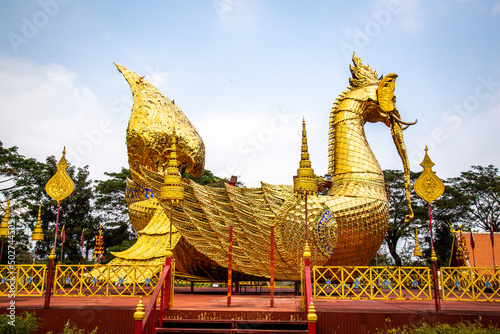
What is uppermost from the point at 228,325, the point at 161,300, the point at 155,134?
the point at 155,134

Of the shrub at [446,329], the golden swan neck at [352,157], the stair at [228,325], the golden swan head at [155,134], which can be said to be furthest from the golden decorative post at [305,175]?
A: the golden swan head at [155,134]

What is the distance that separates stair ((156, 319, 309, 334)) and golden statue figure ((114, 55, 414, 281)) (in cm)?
304

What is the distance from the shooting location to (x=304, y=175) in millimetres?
7684

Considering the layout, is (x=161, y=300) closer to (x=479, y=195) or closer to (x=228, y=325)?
(x=228, y=325)

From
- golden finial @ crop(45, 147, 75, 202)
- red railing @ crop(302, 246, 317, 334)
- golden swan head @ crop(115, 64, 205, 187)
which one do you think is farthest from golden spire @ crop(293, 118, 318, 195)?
golden finial @ crop(45, 147, 75, 202)

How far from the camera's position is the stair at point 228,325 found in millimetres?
5586

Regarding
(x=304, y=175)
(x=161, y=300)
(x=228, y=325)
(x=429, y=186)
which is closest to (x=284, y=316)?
(x=228, y=325)

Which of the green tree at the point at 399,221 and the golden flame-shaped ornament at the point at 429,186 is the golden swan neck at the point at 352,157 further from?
the green tree at the point at 399,221

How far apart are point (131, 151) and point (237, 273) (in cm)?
425

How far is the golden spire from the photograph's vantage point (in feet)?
25.0

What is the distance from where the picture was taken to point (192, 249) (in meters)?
9.95

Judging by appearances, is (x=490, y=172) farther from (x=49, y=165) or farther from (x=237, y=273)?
(x=49, y=165)

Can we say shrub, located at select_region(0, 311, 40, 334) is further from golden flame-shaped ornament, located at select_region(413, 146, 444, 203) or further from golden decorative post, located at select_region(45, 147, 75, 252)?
golden flame-shaped ornament, located at select_region(413, 146, 444, 203)

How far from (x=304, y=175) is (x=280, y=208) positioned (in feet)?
6.12
